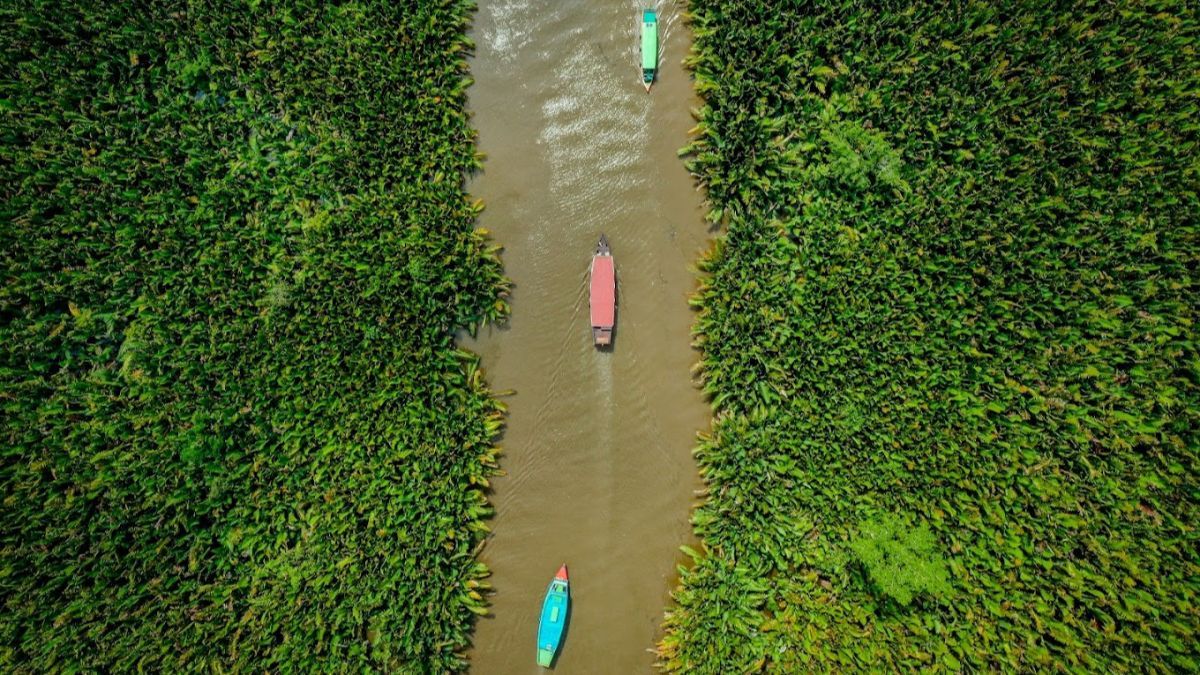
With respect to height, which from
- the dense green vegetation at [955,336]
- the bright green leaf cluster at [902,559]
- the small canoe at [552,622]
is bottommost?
the small canoe at [552,622]

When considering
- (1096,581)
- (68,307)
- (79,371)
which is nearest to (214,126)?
(68,307)

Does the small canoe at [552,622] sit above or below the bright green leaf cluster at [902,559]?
below

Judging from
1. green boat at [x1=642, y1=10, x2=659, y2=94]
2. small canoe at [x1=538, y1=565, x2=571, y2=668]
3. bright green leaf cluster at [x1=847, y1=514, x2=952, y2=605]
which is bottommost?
small canoe at [x1=538, y1=565, x2=571, y2=668]

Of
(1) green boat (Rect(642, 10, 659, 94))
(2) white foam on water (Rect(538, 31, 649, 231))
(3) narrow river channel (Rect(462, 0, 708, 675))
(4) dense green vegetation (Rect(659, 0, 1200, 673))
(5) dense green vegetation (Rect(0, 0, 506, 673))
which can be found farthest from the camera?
(2) white foam on water (Rect(538, 31, 649, 231))

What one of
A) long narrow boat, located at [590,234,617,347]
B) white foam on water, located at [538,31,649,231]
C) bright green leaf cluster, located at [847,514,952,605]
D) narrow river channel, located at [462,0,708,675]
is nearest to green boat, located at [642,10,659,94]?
narrow river channel, located at [462,0,708,675]

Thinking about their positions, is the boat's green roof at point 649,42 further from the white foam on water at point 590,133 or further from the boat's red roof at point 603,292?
the boat's red roof at point 603,292

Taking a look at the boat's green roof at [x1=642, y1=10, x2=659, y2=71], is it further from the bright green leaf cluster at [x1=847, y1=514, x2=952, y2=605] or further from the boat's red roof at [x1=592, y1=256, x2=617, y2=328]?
the bright green leaf cluster at [x1=847, y1=514, x2=952, y2=605]

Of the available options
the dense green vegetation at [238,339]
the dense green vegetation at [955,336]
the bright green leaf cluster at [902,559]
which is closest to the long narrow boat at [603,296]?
the dense green vegetation at [955,336]
